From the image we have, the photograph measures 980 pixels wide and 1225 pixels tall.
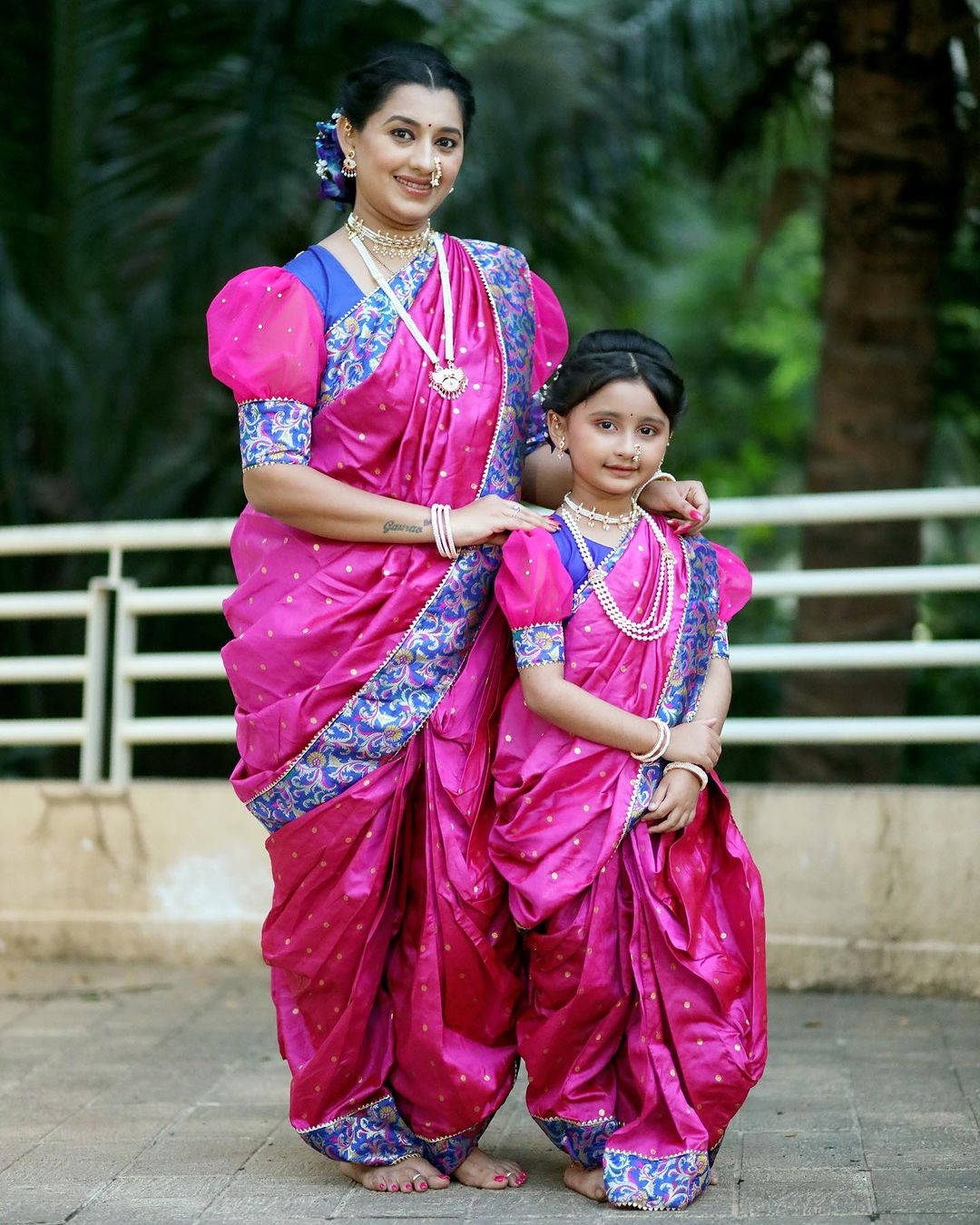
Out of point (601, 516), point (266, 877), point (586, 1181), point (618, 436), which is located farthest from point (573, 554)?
point (266, 877)

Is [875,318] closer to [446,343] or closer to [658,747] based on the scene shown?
[446,343]

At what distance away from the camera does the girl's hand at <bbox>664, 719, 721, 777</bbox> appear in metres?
3.08

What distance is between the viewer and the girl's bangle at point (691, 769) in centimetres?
308

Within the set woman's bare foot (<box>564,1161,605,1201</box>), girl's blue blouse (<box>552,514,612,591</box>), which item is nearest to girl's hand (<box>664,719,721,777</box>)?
girl's blue blouse (<box>552,514,612,591</box>)

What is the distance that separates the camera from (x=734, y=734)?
181 inches

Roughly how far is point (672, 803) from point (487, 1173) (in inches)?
31.4

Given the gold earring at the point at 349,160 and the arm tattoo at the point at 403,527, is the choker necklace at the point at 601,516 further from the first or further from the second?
the gold earring at the point at 349,160

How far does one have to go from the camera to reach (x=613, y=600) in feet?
10.2

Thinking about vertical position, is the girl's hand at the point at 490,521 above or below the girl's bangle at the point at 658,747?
above

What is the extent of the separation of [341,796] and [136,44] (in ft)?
16.2

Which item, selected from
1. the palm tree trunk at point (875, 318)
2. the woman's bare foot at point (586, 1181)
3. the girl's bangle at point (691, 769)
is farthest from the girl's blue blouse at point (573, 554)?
the palm tree trunk at point (875, 318)

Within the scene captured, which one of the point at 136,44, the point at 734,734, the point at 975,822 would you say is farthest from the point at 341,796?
the point at 136,44

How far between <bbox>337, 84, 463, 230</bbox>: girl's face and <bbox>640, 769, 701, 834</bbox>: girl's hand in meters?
1.16

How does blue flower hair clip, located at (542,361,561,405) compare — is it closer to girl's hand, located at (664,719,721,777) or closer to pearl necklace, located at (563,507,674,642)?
pearl necklace, located at (563,507,674,642)
